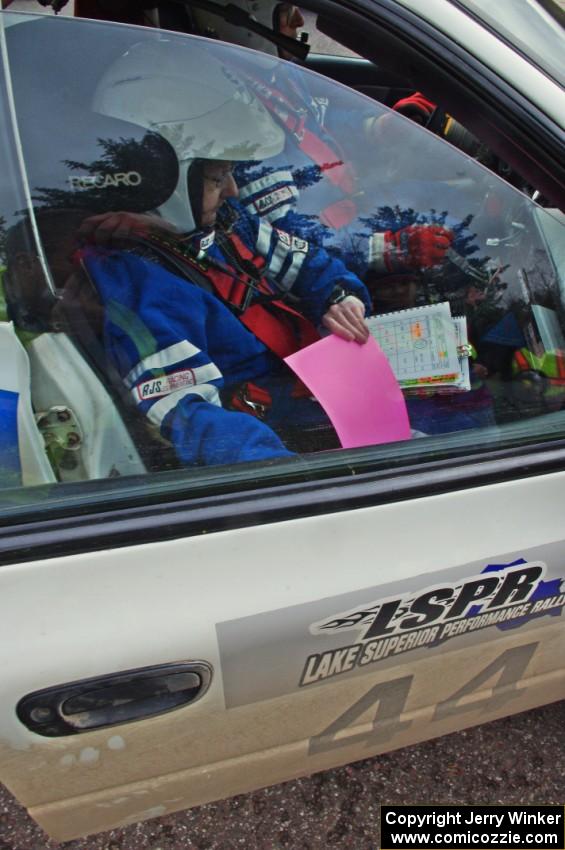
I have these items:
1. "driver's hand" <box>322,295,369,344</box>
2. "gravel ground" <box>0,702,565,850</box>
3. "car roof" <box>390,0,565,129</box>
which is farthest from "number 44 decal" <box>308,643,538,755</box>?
"car roof" <box>390,0,565,129</box>

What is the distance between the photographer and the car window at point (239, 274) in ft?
3.51

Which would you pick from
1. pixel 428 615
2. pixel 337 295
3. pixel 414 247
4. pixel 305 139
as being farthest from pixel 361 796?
pixel 305 139

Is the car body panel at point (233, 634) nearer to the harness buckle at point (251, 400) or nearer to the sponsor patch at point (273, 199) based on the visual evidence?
the harness buckle at point (251, 400)

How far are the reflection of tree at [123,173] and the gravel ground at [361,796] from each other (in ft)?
4.65

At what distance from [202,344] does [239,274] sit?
0.28 metres

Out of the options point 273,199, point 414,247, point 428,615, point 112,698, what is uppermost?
point 273,199

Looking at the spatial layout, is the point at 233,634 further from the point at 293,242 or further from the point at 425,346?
the point at 293,242

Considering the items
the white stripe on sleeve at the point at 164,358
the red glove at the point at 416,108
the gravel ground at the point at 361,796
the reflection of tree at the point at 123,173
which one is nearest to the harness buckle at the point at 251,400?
the white stripe on sleeve at the point at 164,358

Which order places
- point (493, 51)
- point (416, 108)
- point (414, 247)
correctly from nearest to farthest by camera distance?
point (493, 51) < point (414, 247) < point (416, 108)

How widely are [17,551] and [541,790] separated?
151cm

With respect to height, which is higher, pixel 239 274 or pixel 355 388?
pixel 239 274

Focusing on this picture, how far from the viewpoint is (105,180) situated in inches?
50.1

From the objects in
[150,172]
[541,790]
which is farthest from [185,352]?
[541,790]

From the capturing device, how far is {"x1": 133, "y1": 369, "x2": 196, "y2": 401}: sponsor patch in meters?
1.16
